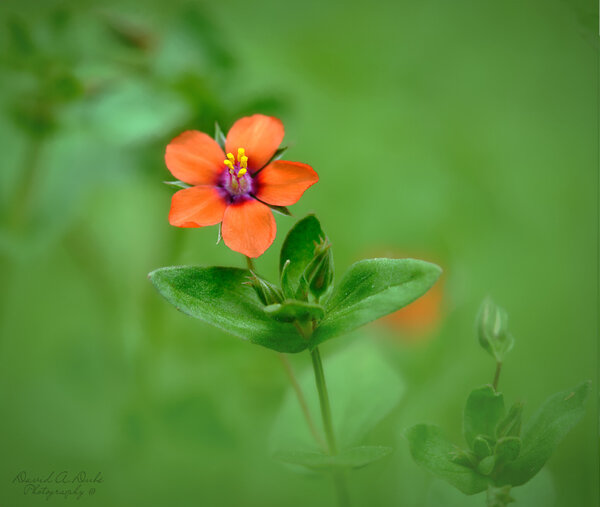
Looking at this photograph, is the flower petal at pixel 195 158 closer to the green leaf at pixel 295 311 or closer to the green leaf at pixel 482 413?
the green leaf at pixel 295 311

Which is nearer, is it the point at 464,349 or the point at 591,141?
the point at 464,349

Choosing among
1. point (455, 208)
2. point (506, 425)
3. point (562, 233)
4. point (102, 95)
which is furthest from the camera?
point (455, 208)

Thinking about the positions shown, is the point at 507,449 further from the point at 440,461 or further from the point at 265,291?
the point at 265,291

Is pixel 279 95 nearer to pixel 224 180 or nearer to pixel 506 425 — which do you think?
pixel 224 180

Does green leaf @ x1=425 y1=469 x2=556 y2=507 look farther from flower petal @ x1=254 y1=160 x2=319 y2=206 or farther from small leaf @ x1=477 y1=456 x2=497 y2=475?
flower petal @ x1=254 y1=160 x2=319 y2=206

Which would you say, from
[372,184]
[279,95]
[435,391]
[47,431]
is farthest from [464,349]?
[47,431]

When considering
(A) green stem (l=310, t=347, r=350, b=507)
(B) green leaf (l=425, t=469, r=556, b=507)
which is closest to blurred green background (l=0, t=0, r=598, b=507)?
(B) green leaf (l=425, t=469, r=556, b=507)
